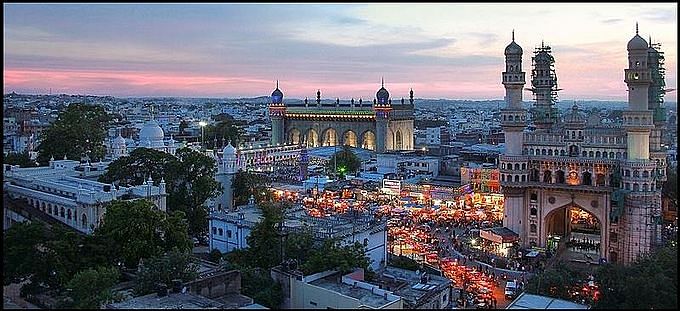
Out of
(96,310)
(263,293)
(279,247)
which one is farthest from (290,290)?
(96,310)

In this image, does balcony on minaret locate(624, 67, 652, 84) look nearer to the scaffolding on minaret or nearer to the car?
the scaffolding on minaret

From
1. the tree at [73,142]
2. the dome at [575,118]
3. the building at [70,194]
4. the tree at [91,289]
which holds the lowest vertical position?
the tree at [91,289]

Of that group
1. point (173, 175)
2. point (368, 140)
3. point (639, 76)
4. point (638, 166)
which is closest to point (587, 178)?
point (638, 166)

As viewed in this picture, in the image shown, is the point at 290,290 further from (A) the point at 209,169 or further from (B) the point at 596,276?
(A) the point at 209,169

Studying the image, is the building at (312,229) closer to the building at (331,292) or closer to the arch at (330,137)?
the building at (331,292)

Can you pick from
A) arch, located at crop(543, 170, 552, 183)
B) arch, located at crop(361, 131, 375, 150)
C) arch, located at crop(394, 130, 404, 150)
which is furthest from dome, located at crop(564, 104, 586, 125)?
arch, located at crop(361, 131, 375, 150)

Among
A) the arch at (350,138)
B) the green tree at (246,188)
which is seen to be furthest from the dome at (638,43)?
the arch at (350,138)
